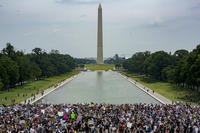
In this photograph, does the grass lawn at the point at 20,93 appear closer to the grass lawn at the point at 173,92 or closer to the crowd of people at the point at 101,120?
the grass lawn at the point at 173,92

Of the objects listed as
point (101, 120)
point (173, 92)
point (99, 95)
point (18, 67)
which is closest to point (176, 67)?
point (173, 92)

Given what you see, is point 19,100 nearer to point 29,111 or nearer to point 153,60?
point 29,111

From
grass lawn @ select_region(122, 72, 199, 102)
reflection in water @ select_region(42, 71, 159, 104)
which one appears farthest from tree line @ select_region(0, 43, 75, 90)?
grass lawn @ select_region(122, 72, 199, 102)

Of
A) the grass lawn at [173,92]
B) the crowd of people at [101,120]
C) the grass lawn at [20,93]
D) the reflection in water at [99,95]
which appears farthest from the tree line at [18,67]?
the crowd of people at [101,120]

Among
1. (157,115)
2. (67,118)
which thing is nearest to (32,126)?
(67,118)

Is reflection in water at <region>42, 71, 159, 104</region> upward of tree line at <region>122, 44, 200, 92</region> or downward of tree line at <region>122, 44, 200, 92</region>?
downward

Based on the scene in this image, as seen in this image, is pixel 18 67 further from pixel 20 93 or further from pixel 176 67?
pixel 176 67

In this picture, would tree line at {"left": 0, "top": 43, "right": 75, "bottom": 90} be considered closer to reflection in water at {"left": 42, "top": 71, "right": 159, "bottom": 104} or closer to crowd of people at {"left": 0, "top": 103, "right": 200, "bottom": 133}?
reflection in water at {"left": 42, "top": 71, "right": 159, "bottom": 104}
